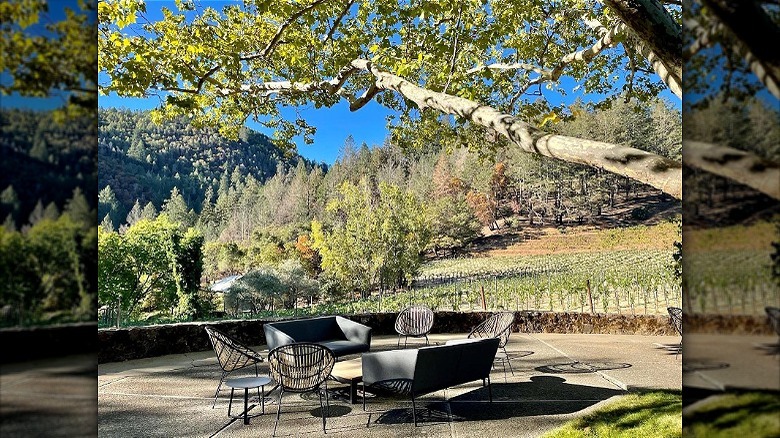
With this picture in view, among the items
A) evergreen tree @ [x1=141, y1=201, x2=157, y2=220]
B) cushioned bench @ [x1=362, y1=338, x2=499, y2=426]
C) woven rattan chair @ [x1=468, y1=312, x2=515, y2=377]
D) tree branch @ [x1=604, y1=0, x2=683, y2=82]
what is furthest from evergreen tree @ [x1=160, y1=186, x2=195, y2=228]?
tree branch @ [x1=604, y1=0, x2=683, y2=82]

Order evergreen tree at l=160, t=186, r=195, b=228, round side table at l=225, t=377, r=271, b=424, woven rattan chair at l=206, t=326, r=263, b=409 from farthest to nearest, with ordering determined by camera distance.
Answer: evergreen tree at l=160, t=186, r=195, b=228
woven rattan chair at l=206, t=326, r=263, b=409
round side table at l=225, t=377, r=271, b=424

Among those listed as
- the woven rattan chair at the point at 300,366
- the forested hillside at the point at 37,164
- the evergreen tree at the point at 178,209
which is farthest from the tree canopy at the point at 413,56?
the evergreen tree at the point at 178,209

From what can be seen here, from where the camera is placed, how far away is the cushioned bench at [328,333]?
6.91m

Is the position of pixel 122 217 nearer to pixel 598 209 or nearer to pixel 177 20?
pixel 598 209

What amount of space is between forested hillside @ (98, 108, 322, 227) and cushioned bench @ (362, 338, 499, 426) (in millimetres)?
29730

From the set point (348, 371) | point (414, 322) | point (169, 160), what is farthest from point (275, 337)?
point (169, 160)

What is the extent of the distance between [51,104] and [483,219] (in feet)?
90.7

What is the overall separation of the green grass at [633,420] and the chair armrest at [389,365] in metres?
1.23

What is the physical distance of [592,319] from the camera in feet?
33.6

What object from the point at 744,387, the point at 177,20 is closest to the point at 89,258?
the point at 744,387

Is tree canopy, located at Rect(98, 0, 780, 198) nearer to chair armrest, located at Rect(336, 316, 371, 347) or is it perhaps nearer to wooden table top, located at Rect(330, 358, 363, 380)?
wooden table top, located at Rect(330, 358, 363, 380)

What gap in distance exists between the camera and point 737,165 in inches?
36.4

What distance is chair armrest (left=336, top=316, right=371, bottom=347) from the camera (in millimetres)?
7277

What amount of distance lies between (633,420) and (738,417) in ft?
13.6
